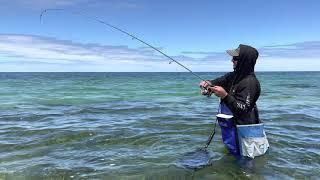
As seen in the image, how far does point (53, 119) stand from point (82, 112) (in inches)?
93.4

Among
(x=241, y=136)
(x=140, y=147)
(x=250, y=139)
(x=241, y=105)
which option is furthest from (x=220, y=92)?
(x=140, y=147)

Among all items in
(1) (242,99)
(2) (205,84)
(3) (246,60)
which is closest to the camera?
(1) (242,99)

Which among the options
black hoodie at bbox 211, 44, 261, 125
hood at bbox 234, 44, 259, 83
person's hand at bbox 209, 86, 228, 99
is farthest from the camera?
hood at bbox 234, 44, 259, 83

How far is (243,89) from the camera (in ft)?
24.5

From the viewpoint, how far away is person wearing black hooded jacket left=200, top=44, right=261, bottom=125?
7.32 m

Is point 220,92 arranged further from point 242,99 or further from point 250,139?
point 250,139

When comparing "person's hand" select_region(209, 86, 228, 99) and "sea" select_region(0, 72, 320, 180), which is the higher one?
"person's hand" select_region(209, 86, 228, 99)

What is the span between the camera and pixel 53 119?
Answer: 15.5 metres

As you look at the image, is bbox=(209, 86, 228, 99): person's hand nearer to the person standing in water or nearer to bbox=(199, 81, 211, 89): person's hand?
the person standing in water

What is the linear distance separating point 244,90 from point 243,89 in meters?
0.03

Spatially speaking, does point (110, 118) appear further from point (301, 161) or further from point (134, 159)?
point (301, 161)

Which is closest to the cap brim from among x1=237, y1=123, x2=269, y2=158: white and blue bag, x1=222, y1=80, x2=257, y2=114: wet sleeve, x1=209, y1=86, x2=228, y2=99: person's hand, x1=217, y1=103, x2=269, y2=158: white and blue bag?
x1=222, y1=80, x2=257, y2=114: wet sleeve

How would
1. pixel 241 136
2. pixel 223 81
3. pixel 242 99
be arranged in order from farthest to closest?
pixel 223 81 → pixel 241 136 → pixel 242 99

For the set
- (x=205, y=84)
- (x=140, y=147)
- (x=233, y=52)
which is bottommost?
(x=140, y=147)
